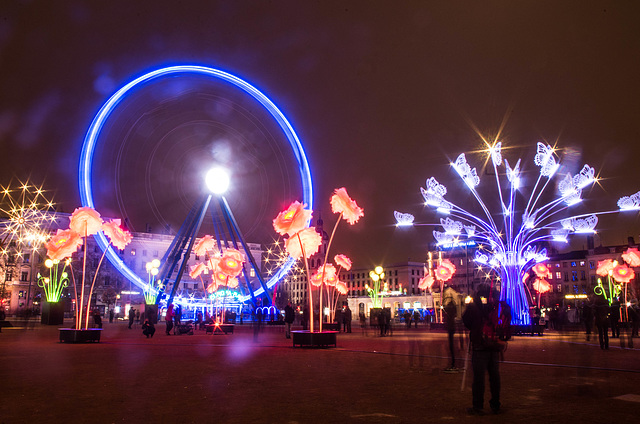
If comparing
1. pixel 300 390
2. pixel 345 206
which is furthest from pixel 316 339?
pixel 300 390

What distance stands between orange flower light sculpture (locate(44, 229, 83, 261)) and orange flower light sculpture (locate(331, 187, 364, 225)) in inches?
513

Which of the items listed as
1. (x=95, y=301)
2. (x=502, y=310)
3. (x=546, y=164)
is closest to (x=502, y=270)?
(x=546, y=164)

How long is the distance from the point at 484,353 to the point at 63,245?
23.1m

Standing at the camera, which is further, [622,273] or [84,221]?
[622,273]

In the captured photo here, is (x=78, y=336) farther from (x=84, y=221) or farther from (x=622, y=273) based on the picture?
(x=622, y=273)

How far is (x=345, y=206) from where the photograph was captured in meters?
23.9

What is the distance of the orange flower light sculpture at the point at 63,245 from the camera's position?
25688 mm

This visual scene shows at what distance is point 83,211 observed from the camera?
83.9ft

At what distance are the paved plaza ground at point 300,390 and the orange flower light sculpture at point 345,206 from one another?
808 centimetres

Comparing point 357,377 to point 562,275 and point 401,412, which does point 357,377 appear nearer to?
point 401,412

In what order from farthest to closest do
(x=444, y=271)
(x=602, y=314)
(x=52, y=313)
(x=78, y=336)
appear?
(x=52, y=313)
(x=444, y=271)
(x=78, y=336)
(x=602, y=314)

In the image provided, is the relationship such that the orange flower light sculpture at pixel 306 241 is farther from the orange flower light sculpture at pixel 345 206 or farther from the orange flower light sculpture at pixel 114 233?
the orange flower light sculpture at pixel 114 233

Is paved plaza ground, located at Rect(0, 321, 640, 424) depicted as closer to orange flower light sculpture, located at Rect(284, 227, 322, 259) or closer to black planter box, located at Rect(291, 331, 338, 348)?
black planter box, located at Rect(291, 331, 338, 348)

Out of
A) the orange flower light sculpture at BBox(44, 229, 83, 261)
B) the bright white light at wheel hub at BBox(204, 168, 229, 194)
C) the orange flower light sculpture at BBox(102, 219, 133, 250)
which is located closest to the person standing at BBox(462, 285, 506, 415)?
the orange flower light sculpture at BBox(102, 219, 133, 250)
